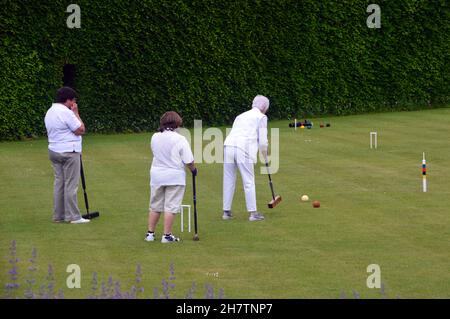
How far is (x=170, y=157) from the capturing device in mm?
14641

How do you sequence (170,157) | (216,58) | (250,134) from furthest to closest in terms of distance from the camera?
(216,58) < (250,134) < (170,157)

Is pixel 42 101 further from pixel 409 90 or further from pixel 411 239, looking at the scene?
pixel 411 239

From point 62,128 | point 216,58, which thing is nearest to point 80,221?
point 62,128

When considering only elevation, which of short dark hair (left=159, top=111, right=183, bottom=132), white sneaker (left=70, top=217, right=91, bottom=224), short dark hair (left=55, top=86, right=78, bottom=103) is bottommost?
white sneaker (left=70, top=217, right=91, bottom=224)

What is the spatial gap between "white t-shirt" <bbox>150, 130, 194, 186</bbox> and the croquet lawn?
2.87 ft

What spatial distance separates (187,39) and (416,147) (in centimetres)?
784

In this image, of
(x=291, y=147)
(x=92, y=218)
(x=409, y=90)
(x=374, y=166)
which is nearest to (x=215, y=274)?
(x=92, y=218)

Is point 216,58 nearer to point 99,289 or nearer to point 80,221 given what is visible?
point 80,221

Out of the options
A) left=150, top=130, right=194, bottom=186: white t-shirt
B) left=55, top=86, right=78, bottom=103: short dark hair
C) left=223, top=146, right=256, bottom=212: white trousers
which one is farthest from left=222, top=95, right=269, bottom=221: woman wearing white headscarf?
left=55, top=86, right=78, bottom=103: short dark hair

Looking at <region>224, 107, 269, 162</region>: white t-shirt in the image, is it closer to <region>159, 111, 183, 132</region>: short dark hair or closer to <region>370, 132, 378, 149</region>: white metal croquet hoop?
<region>159, 111, 183, 132</region>: short dark hair

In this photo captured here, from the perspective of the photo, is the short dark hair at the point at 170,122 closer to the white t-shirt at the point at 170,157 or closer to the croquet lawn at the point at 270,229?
the white t-shirt at the point at 170,157

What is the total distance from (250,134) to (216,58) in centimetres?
1391

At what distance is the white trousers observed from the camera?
53.7 ft

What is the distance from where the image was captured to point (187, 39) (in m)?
29.8
